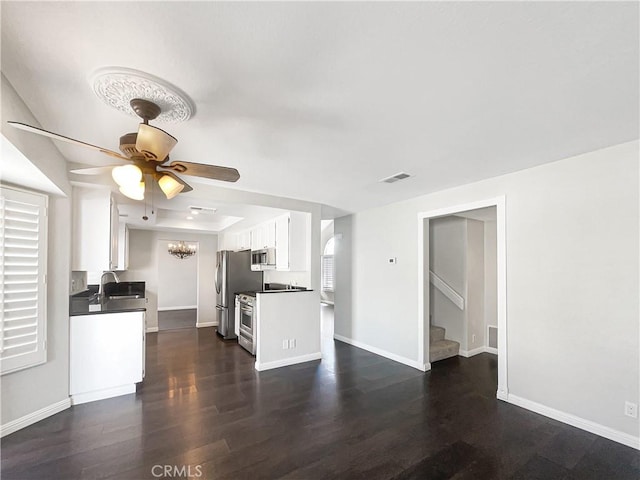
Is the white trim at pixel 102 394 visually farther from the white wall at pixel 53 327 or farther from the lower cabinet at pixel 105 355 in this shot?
the white wall at pixel 53 327

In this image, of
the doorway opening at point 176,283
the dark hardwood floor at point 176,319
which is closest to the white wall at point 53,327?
the dark hardwood floor at point 176,319

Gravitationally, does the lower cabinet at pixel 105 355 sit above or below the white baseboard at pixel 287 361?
above

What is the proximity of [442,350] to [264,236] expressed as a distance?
3531mm

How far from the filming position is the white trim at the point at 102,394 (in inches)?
120

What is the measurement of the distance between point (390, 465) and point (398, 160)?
101 inches

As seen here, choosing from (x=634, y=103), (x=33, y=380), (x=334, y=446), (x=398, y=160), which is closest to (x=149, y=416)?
(x=33, y=380)

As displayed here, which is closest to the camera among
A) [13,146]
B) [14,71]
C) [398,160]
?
[14,71]

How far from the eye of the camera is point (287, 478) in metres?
2.02

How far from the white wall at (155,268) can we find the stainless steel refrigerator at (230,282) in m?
1.12

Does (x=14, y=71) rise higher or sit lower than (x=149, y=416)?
higher

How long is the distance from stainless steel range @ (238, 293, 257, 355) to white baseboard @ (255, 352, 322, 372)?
509mm

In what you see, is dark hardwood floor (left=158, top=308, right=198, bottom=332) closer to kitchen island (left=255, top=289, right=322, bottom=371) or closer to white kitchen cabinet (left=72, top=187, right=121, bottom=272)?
kitchen island (left=255, top=289, right=322, bottom=371)

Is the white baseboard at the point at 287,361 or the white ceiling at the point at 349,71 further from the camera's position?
the white baseboard at the point at 287,361

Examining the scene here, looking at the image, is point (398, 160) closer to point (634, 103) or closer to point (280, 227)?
point (634, 103)
